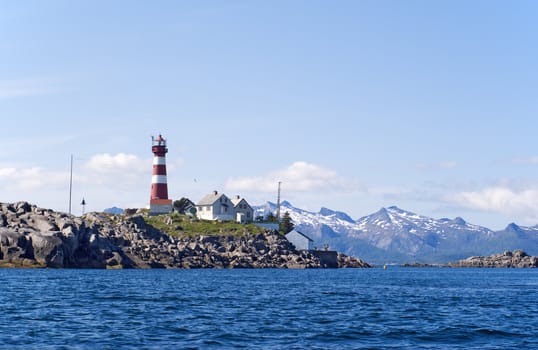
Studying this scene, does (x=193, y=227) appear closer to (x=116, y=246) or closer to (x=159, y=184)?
(x=159, y=184)

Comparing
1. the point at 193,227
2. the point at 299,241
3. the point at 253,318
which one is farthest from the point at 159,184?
the point at 253,318

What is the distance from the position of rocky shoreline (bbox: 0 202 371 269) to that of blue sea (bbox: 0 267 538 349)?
119 feet

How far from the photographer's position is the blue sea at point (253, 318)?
4234cm

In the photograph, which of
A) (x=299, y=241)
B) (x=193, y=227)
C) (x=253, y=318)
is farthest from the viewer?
(x=299, y=241)

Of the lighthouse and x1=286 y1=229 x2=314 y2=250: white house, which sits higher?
the lighthouse

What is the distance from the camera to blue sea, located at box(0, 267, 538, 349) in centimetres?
4234

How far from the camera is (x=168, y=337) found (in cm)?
4322

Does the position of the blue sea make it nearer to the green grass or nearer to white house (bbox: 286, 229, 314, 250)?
the green grass

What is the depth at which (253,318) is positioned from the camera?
175 ft

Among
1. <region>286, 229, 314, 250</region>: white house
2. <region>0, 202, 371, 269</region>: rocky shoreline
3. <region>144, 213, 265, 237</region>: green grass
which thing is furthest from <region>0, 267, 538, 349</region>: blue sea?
<region>286, 229, 314, 250</region>: white house

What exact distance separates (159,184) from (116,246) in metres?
50.8

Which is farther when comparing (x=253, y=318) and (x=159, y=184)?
(x=159, y=184)

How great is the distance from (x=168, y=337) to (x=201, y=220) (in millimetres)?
145294

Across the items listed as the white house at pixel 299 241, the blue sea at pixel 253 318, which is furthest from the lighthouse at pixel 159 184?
the blue sea at pixel 253 318
